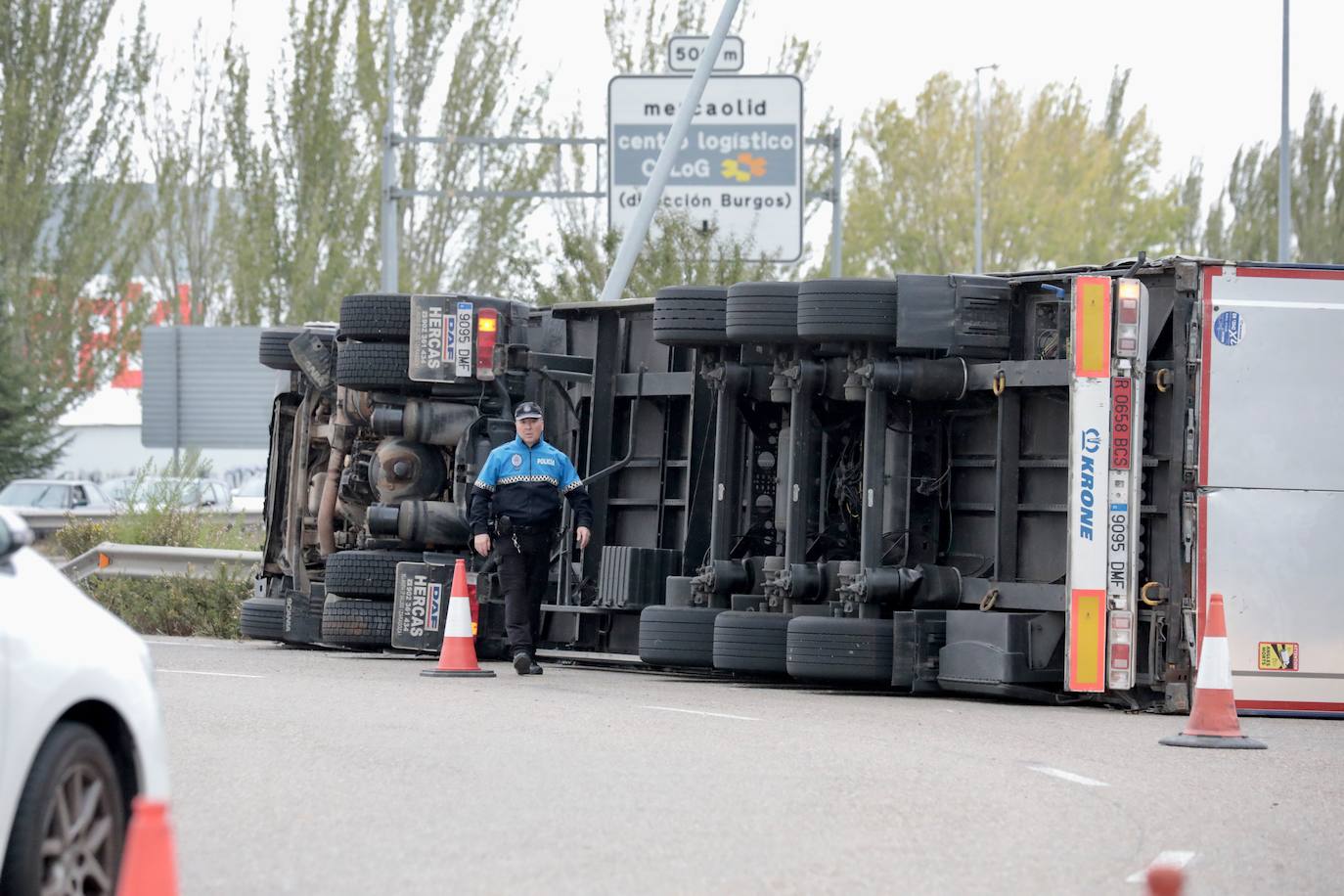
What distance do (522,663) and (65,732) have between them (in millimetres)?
9355

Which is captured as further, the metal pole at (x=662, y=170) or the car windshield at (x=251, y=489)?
the car windshield at (x=251, y=489)

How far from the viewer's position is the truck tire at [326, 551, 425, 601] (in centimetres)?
1619

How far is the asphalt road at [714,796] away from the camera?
277 inches

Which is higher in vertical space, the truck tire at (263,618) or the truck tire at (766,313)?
the truck tire at (766,313)

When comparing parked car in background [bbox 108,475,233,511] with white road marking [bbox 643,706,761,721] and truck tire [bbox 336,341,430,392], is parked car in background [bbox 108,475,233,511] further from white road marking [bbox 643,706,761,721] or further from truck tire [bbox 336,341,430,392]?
white road marking [bbox 643,706,761,721]

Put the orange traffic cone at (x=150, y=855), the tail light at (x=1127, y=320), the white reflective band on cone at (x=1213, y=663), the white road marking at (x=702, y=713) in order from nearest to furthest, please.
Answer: the orange traffic cone at (x=150, y=855) < the white reflective band on cone at (x=1213, y=663) < the white road marking at (x=702, y=713) < the tail light at (x=1127, y=320)

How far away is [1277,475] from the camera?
13266 mm

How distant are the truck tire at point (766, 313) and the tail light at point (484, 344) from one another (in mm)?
2524

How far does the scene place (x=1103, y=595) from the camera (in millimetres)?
13016

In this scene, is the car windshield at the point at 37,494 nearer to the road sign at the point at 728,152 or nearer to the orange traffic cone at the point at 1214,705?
the road sign at the point at 728,152

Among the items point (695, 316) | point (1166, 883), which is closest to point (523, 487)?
point (695, 316)

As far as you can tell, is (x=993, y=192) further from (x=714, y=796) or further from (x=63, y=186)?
(x=714, y=796)

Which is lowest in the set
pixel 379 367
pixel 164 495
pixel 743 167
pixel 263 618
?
pixel 263 618

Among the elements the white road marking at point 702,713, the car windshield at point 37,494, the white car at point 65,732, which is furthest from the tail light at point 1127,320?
the car windshield at point 37,494
